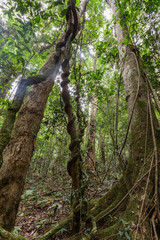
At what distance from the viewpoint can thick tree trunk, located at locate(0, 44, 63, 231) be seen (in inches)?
61.5

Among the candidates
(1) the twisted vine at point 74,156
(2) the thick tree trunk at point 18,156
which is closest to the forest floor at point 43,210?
(1) the twisted vine at point 74,156

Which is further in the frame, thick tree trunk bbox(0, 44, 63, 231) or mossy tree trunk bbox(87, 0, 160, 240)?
thick tree trunk bbox(0, 44, 63, 231)

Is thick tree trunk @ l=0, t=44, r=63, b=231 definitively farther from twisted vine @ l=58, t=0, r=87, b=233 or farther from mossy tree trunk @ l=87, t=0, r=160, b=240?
mossy tree trunk @ l=87, t=0, r=160, b=240

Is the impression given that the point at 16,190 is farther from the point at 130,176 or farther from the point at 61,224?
the point at 130,176

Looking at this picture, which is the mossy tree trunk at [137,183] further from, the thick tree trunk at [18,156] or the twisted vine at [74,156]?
the thick tree trunk at [18,156]

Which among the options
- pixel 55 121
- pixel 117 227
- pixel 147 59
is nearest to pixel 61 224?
pixel 117 227

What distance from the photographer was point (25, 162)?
1.87m

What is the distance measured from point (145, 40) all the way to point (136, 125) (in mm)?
2630

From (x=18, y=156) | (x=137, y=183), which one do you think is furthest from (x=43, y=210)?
(x=137, y=183)

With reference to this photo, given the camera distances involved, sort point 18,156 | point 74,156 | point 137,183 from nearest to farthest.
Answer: point 137,183, point 18,156, point 74,156

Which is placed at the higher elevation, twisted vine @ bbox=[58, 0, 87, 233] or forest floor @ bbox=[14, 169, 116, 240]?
twisted vine @ bbox=[58, 0, 87, 233]

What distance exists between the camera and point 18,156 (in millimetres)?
1816

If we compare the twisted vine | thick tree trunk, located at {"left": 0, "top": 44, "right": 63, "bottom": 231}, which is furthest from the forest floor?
thick tree trunk, located at {"left": 0, "top": 44, "right": 63, "bottom": 231}

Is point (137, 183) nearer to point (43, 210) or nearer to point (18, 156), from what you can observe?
point (18, 156)
